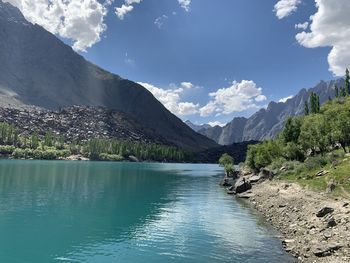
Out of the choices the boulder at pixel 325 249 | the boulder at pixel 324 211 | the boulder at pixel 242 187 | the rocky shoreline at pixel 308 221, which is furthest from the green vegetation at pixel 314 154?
the boulder at pixel 325 249

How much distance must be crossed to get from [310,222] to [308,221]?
1.14m

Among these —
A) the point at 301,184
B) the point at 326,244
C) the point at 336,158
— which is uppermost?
the point at 336,158

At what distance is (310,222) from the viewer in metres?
54.0

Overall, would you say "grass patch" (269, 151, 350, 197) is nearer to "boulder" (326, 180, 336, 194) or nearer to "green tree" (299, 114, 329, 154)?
"boulder" (326, 180, 336, 194)

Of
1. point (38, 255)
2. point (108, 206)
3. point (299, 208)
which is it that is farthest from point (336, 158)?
point (38, 255)

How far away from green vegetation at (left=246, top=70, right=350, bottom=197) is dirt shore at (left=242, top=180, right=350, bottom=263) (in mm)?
5471

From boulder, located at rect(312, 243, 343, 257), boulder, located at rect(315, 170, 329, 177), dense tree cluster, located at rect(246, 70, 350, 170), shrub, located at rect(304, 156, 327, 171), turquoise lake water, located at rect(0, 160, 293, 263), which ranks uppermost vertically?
dense tree cluster, located at rect(246, 70, 350, 170)

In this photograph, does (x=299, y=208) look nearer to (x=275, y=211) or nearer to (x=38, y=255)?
(x=275, y=211)

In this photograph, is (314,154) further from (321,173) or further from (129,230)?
(129,230)

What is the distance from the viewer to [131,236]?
181 feet

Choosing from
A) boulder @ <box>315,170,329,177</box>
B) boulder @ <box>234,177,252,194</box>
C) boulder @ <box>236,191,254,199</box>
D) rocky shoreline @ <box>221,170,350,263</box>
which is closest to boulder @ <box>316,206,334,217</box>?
rocky shoreline @ <box>221,170,350,263</box>

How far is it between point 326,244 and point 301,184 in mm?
43089

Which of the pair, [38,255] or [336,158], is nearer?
[38,255]

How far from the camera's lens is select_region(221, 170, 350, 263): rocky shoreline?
4081cm
